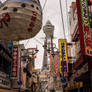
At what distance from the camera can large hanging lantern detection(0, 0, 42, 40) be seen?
456 cm

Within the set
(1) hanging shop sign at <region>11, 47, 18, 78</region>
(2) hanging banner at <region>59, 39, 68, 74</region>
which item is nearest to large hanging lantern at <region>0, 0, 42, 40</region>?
(1) hanging shop sign at <region>11, 47, 18, 78</region>

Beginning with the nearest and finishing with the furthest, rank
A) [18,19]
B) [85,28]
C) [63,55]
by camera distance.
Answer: [18,19], [85,28], [63,55]

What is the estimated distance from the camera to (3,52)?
1502cm

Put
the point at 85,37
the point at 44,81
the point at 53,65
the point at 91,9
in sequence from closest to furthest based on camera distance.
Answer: the point at 85,37, the point at 91,9, the point at 53,65, the point at 44,81

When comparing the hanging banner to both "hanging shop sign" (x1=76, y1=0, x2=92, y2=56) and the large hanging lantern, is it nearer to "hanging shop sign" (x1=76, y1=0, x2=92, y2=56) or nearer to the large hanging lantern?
"hanging shop sign" (x1=76, y1=0, x2=92, y2=56)

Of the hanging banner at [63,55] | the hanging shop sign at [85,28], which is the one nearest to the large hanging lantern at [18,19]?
the hanging shop sign at [85,28]

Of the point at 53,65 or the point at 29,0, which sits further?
the point at 53,65

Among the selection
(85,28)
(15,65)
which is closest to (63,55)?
(15,65)

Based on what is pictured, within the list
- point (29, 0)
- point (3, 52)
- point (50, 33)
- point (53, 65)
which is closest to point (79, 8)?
point (29, 0)

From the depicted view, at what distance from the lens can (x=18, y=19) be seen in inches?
178

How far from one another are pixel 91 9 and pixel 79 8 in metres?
4.84

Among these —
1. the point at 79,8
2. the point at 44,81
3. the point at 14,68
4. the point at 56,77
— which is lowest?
the point at 44,81

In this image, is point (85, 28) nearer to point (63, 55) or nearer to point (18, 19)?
point (18, 19)

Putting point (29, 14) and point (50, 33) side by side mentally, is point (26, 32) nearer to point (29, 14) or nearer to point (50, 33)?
point (29, 14)
